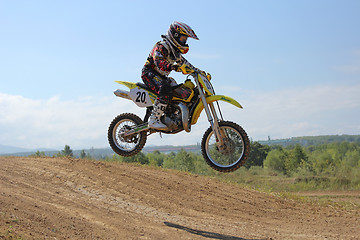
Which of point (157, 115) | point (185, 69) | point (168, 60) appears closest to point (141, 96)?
point (157, 115)

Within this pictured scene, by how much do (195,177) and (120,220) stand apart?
9.35 metres

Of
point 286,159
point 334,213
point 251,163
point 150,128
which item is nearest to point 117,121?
point 150,128

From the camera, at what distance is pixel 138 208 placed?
13484 millimetres

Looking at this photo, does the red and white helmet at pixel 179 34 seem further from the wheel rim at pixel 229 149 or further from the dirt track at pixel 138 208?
the dirt track at pixel 138 208

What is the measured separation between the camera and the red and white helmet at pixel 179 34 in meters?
8.48

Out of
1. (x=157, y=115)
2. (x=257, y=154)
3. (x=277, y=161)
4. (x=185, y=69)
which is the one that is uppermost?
(x=185, y=69)

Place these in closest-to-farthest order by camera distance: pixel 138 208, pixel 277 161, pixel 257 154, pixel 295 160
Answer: pixel 138 208, pixel 295 160, pixel 277 161, pixel 257 154

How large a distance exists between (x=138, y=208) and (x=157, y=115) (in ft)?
19.2

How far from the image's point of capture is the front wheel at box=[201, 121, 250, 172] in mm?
8188

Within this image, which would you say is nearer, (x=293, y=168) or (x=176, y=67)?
(x=176, y=67)

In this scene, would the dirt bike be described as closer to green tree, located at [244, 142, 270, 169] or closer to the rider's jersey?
the rider's jersey

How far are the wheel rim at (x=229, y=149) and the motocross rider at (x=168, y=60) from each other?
126 centimetres

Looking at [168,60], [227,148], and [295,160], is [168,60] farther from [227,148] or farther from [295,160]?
[295,160]

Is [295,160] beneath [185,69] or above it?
beneath
